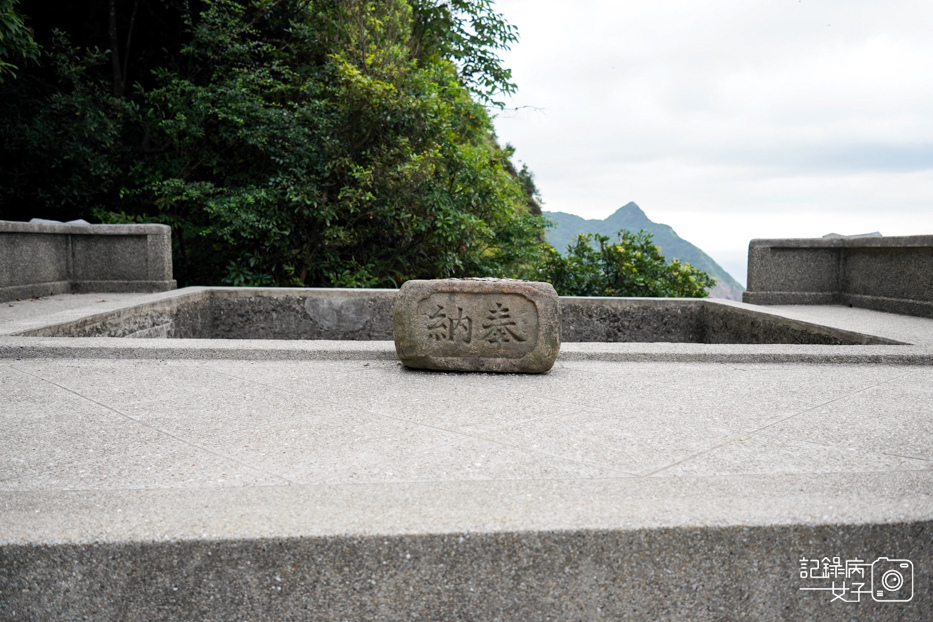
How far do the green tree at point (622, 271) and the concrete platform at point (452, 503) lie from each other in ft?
16.6

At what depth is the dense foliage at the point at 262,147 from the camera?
26.6 ft

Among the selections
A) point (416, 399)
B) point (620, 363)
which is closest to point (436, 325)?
point (416, 399)

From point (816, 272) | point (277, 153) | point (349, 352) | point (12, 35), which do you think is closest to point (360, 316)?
point (349, 352)

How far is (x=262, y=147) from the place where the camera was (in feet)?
27.1

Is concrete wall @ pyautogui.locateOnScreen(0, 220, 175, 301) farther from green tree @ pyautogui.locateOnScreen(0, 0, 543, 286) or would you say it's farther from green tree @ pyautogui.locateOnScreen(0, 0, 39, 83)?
green tree @ pyautogui.locateOnScreen(0, 0, 39, 83)

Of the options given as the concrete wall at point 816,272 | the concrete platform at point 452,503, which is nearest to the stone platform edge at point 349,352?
the concrete platform at point 452,503

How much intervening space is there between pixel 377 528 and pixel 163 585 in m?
0.54

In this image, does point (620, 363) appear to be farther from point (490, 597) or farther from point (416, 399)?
point (490, 597)

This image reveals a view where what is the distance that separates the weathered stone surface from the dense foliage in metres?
4.80

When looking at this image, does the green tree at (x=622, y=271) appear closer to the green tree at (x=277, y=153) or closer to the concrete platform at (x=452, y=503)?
the green tree at (x=277, y=153)

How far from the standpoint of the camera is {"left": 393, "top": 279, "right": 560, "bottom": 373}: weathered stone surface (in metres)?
3.42

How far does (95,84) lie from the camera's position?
8.81m

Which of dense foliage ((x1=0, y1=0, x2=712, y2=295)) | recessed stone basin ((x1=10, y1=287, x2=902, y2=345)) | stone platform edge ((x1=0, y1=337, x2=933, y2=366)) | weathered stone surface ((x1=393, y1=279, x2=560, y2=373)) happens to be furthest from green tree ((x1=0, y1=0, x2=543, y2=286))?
Result: weathered stone surface ((x1=393, y1=279, x2=560, y2=373))

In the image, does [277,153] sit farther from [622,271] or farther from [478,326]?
[478,326]
